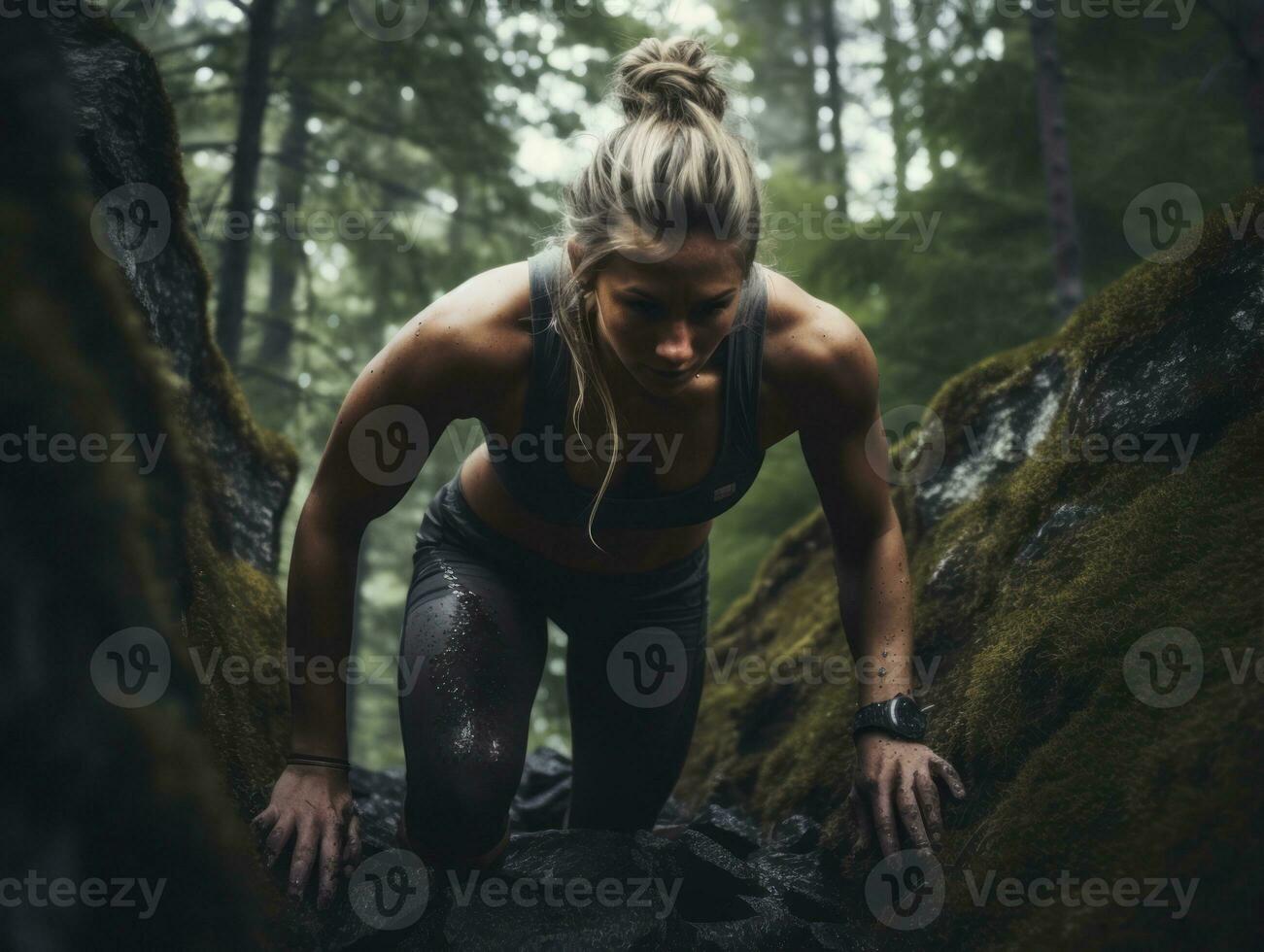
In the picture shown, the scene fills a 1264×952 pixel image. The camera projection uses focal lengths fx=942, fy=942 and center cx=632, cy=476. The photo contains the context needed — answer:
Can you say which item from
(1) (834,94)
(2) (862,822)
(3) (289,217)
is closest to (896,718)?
(2) (862,822)

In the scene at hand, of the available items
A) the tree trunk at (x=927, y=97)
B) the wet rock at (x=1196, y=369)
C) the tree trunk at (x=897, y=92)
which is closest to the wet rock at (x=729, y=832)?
the wet rock at (x=1196, y=369)

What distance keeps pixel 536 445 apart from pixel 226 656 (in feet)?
4.22

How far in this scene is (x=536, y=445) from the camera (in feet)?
8.53

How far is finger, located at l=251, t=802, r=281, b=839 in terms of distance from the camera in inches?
93.4

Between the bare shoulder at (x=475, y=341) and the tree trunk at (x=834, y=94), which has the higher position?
the tree trunk at (x=834, y=94)

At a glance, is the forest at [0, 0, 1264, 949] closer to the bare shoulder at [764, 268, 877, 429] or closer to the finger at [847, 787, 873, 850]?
the finger at [847, 787, 873, 850]

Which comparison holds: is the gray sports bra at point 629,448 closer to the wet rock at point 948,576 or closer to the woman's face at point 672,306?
the woman's face at point 672,306

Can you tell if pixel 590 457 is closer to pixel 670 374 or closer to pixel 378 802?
pixel 670 374

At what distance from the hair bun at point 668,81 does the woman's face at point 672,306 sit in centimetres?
47

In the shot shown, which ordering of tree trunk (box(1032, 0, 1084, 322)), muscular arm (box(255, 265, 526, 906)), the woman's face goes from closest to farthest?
the woman's face, muscular arm (box(255, 265, 526, 906)), tree trunk (box(1032, 0, 1084, 322))

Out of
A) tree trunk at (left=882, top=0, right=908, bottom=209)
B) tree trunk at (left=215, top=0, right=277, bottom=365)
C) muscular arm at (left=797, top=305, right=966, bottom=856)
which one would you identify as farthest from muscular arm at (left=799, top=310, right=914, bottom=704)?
tree trunk at (left=882, top=0, right=908, bottom=209)

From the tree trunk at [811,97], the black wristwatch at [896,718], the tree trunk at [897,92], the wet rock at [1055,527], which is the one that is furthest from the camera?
the tree trunk at [811,97]

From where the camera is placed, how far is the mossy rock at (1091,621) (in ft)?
5.78

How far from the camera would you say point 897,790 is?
8.13 feet
